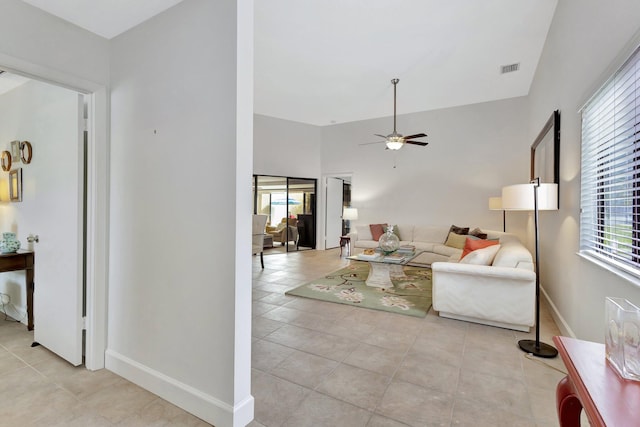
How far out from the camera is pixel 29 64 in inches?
71.9

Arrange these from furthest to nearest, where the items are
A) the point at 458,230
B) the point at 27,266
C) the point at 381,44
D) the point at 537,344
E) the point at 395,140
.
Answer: the point at 458,230
the point at 395,140
the point at 381,44
the point at 27,266
the point at 537,344

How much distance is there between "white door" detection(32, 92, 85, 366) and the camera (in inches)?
87.1

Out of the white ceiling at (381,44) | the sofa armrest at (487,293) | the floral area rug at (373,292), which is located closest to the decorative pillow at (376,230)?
the floral area rug at (373,292)

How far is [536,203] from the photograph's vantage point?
258 centimetres

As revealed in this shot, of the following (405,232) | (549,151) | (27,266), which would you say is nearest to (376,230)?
(405,232)

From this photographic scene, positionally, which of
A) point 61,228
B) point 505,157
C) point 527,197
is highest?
point 505,157

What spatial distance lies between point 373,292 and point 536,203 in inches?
90.8

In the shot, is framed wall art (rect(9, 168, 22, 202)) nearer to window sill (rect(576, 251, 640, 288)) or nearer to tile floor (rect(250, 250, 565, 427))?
tile floor (rect(250, 250, 565, 427))

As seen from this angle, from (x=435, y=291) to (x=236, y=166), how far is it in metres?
2.67

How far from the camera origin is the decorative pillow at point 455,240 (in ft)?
19.1

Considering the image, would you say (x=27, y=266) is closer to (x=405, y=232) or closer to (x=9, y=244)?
(x=9, y=244)

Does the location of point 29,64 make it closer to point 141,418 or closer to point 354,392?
point 141,418

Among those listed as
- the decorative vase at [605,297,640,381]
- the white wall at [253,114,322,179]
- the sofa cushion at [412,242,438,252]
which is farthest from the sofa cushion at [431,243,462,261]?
the decorative vase at [605,297,640,381]

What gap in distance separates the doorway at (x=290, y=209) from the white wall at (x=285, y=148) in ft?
1.01
